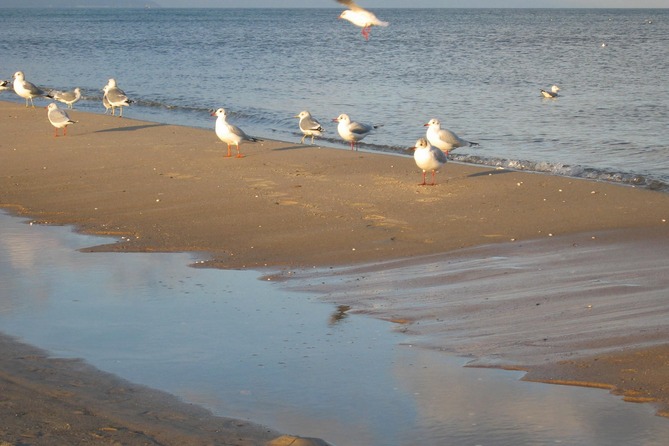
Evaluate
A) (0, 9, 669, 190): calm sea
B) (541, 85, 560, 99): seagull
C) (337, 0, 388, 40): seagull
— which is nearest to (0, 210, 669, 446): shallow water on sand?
(337, 0, 388, 40): seagull

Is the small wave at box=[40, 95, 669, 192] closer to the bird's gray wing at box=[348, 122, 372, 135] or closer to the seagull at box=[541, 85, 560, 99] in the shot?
the bird's gray wing at box=[348, 122, 372, 135]

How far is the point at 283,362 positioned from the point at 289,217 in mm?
4424

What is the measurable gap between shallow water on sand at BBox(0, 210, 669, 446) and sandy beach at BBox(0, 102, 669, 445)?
0.80ft

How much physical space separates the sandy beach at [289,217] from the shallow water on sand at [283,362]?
0.24 metres

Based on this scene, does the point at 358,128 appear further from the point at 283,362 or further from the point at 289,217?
the point at 283,362

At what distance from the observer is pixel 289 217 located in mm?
10281

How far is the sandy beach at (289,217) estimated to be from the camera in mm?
5273

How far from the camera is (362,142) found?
58.9 ft

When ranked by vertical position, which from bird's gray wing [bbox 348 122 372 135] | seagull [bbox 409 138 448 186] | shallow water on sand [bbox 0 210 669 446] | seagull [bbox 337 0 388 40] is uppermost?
seagull [bbox 337 0 388 40]

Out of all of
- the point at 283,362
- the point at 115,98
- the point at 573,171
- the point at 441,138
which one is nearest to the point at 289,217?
the point at 283,362

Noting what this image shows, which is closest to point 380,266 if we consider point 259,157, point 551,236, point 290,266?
point 290,266

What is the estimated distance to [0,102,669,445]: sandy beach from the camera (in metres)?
5.27

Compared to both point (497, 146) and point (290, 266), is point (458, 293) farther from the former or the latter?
point (497, 146)

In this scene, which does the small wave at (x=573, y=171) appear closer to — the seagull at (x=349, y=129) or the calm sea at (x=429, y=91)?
the calm sea at (x=429, y=91)
